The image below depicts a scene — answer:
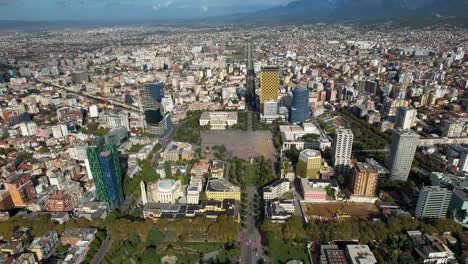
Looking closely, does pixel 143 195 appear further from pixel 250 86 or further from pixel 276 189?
pixel 250 86

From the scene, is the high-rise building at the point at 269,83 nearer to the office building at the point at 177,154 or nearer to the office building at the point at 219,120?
the office building at the point at 219,120

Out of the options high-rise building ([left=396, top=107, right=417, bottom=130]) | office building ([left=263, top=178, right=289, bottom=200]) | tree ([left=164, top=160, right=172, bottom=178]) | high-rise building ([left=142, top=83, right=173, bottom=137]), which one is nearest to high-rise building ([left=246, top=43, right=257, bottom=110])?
high-rise building ([left=142, top=83, right=173, bottom=137])

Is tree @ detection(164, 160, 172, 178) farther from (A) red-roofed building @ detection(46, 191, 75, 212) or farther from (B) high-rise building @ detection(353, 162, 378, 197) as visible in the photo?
(B) high-rise building @ detection(353, 162, 378, 197)

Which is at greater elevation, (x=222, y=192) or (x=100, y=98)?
(x=100, y=98)

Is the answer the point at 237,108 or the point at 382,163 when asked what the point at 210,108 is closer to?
the point at 237,108

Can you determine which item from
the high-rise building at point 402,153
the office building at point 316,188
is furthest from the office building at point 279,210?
the high-rise building at point 402,153

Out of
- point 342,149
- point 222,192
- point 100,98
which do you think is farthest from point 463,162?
point 100,98

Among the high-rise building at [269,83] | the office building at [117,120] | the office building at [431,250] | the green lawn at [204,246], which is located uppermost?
the high-rise building at [269,83]
